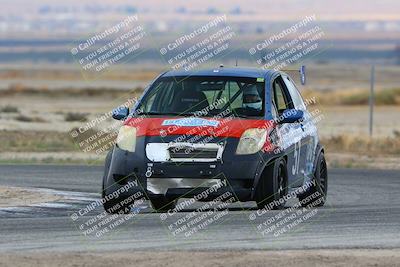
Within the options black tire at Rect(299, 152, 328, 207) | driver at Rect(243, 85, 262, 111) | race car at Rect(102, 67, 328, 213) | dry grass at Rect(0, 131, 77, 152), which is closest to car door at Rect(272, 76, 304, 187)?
race car at Rect(102, 67, 328, 213)

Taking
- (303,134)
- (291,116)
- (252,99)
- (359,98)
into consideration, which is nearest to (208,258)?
(291,116)

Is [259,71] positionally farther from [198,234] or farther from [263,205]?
[198,234]

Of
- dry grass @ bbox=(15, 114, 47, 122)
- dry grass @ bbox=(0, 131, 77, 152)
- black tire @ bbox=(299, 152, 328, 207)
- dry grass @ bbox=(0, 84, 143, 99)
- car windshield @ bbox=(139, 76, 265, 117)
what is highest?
car windshield @ bbox=(139, 76, 265, 117)

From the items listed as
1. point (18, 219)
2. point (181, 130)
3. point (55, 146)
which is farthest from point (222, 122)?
point (55, 146)

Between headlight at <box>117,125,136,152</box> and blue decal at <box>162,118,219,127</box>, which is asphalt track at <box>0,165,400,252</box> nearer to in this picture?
headlight at <box>117,125,136,152</box>

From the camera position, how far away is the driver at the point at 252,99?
614 inches

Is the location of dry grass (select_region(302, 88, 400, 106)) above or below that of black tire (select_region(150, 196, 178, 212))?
below

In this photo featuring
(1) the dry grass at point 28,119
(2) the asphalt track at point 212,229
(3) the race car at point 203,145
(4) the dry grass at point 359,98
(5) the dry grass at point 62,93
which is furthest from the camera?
(5) the dry grass at point 62,93

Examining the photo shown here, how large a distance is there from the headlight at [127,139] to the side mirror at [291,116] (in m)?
1.81

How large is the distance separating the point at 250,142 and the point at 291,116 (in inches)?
37.2

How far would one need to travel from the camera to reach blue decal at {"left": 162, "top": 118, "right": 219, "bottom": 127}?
14.9m

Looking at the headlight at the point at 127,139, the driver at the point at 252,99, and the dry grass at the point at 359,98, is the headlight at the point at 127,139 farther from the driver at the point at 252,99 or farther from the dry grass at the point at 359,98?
the dry grass at the point at 359,98

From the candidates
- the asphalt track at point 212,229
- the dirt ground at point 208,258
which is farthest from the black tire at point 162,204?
the dirt ground at point 208,258

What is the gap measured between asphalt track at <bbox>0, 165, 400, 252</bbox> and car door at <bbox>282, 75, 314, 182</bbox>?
60 cm
